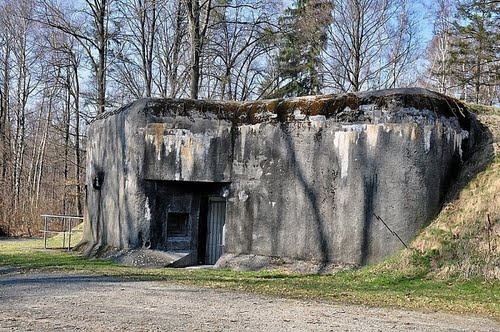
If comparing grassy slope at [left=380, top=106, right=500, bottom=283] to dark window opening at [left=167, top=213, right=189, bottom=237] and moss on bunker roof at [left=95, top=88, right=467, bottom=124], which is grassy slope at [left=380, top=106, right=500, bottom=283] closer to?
moss on bunker roof at [left=95, top=88, right=467, bottom=124]

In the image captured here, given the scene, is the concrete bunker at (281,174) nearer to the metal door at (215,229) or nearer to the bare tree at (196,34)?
the metal door at (215,229)

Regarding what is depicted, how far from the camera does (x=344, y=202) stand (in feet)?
43.5

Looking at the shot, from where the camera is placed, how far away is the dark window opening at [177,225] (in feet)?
50.1

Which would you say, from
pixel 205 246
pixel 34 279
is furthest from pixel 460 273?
pixel 34 279

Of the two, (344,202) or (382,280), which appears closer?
(382,280)

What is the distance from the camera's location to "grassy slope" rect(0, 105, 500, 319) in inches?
394

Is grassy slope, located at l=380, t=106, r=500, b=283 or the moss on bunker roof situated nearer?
grassy slope, located at l=380, t=106, r=500, b=283

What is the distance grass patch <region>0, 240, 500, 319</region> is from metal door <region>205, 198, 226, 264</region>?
1.67 m

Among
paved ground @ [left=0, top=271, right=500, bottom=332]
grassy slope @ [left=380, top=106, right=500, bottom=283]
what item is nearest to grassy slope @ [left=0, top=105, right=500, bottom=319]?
grassy slope @ [left=380, top=106, right=500, bottom=283]

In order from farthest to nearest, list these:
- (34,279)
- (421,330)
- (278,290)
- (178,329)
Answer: (34,279) < (278,290) < (421,330) < (178,329)

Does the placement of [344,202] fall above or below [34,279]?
above

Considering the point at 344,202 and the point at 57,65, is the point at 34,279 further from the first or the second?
the point at 57,65

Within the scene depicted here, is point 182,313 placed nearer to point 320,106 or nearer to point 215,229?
point 320,106

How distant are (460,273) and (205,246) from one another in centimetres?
649
